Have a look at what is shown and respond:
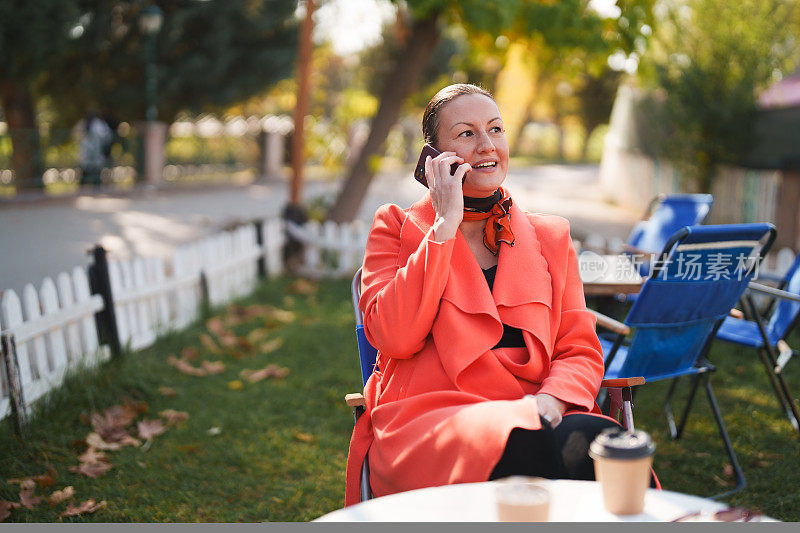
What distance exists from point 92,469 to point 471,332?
2347mm

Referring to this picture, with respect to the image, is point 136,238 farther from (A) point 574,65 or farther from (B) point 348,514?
(B) point 348,514

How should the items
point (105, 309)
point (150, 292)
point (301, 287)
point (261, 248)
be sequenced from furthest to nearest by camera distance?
point (261, 248)
point (301, 287)
point (150, 292)
point (105, 309)

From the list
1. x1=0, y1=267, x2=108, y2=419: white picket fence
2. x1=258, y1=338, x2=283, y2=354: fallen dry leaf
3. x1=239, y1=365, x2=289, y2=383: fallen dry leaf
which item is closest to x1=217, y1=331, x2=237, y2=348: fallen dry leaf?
x1=258, y1=338, x2=283, y2=354: fallen dry leaf

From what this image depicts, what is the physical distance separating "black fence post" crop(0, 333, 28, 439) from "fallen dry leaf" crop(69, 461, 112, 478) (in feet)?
1.33

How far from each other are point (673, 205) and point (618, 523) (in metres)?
5.20

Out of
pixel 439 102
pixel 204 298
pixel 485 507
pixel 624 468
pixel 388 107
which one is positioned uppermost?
pixel 388 107

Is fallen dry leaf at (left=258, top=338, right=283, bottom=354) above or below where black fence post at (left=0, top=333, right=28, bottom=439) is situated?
below

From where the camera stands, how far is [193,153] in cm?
2203

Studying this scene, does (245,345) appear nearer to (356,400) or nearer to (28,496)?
(28,496)

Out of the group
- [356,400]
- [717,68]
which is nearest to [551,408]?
[356,400]

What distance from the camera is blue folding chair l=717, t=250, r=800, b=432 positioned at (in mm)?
3994

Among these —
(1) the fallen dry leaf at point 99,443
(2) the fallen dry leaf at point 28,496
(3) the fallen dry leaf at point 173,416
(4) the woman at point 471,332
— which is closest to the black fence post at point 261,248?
(3) the fallen dry leaf at point 173,416

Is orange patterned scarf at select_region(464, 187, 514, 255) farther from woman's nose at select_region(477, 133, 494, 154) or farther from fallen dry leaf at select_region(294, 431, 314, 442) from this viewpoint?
fallen dry leaf at select_region(294, 431, 314, 442)

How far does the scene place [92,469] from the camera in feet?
12.3
